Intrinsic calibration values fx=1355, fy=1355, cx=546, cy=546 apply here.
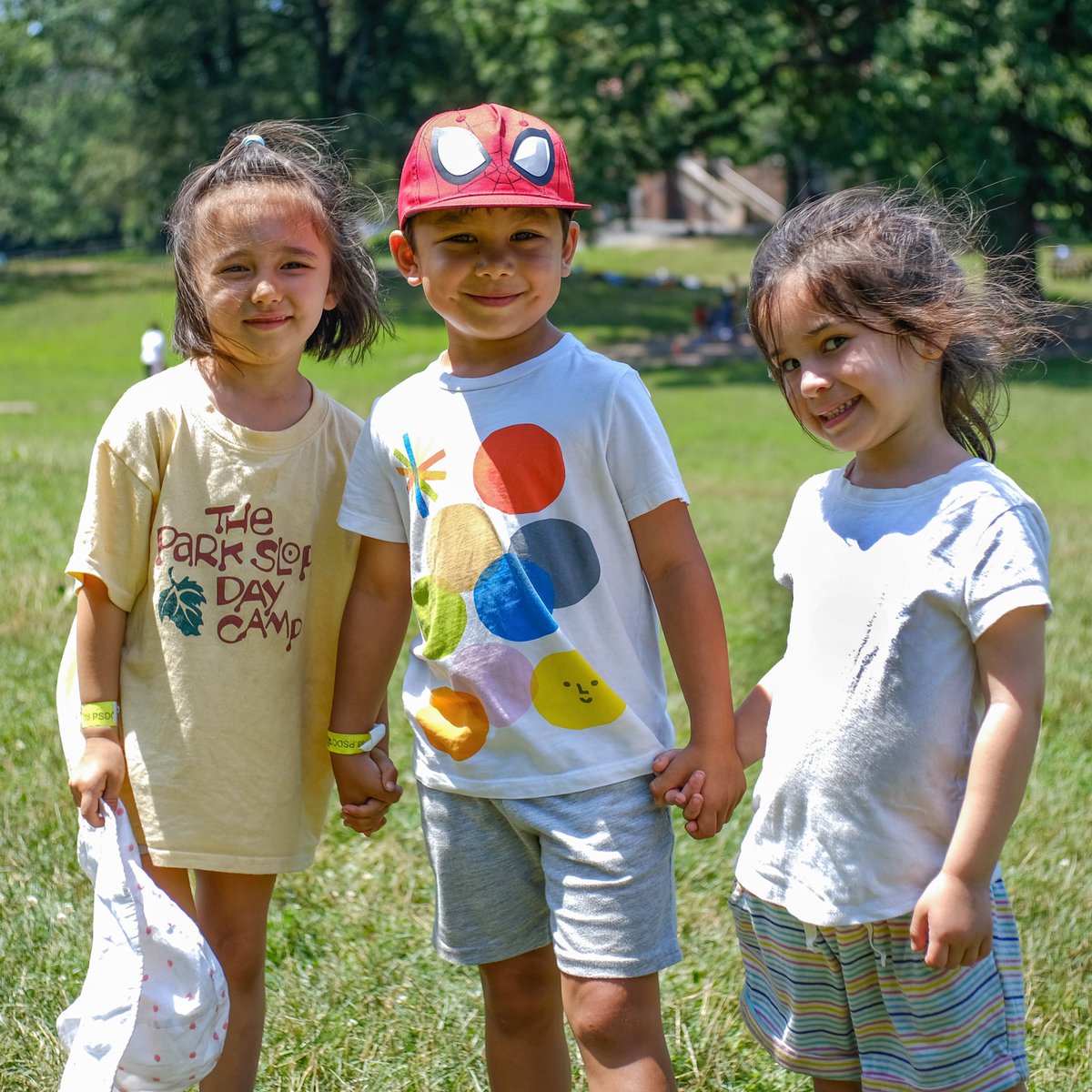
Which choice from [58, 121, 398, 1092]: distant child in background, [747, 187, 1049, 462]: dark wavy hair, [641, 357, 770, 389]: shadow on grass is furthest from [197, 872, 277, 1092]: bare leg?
Result: [641, 357, 770, 389]: shadow on grass

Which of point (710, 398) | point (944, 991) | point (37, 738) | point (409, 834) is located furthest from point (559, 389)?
point (710, 398)

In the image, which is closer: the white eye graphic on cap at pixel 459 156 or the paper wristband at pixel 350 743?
the white eye graphic on cap at pixel 459 156

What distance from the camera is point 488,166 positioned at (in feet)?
7.22

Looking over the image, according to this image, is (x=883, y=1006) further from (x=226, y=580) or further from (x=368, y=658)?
(x=226, y=580)

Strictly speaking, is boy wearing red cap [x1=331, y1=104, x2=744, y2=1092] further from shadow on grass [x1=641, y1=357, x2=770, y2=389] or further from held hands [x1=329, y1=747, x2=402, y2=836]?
shadow on grass [x1=641, y1=357, x2=770, y2=389]

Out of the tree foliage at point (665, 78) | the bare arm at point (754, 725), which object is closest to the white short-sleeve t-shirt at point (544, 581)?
the bare arm at point (754, 725)

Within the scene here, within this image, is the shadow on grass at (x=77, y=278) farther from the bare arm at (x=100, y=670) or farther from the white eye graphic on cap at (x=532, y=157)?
the white eye graphic on cap at (x=532, y=157)

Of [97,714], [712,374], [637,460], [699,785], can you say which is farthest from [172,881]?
[712,374]

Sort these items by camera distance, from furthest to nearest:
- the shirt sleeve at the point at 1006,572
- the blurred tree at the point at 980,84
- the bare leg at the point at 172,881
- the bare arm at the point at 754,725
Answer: the blurred tree at the point at 980,84 → the bare leg at the point at 172,881 → the bare arm at the point at 754,725 → the shirt sleeve at the point at 1006,572

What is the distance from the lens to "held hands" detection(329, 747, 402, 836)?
8.02ft

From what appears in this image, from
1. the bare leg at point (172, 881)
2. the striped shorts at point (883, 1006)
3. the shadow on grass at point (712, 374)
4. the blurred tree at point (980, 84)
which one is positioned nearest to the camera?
the striped shorts at point (883, 1006)

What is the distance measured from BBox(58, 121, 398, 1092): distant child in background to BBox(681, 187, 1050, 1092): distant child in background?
2.72ft

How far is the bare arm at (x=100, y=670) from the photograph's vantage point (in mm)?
2377

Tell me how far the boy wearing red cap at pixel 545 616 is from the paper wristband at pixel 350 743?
0.15 m
